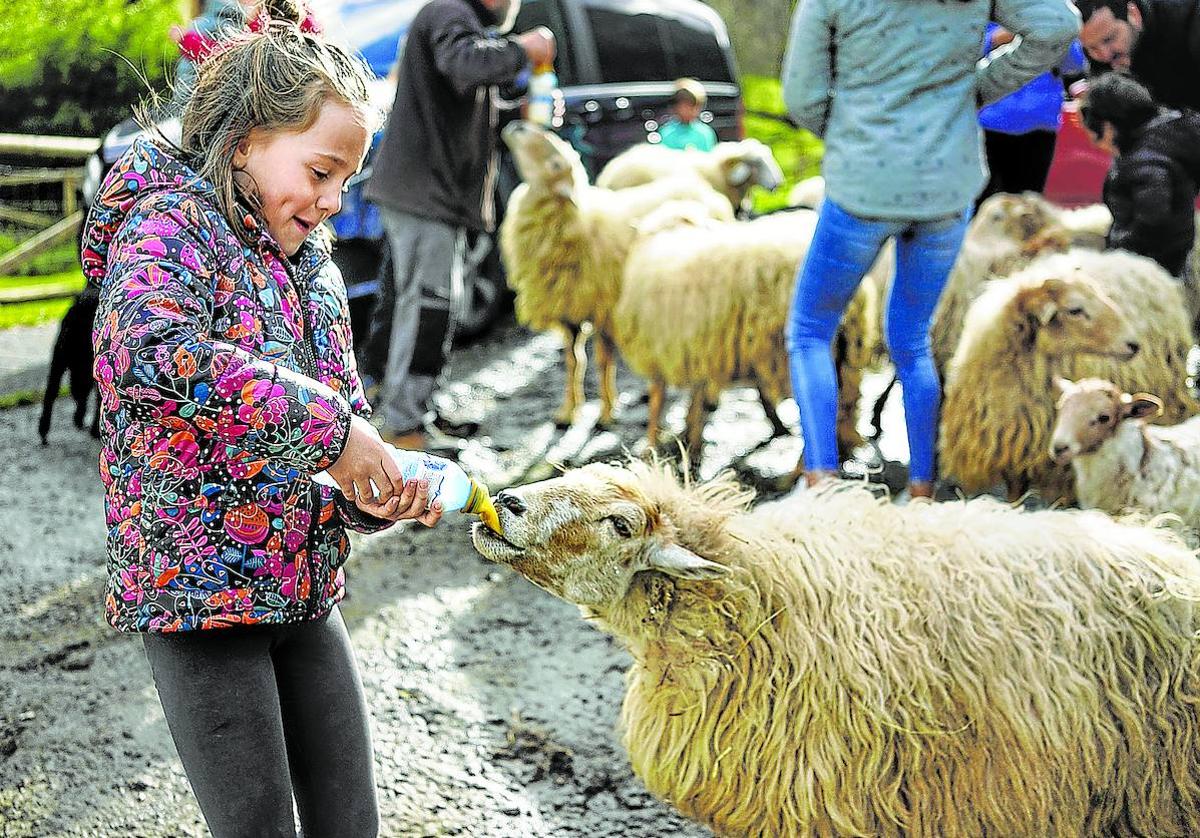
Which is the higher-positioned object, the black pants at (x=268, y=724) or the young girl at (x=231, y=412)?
the young girl at (x=231, y=412)

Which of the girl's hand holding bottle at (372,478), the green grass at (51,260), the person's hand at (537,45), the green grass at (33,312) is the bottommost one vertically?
the green grass at (33,312)

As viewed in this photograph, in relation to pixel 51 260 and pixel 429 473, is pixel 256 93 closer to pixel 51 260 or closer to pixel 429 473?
pixel 429 473

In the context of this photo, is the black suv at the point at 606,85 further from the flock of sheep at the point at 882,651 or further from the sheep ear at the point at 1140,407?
the flock of sheep at the point at 882,651

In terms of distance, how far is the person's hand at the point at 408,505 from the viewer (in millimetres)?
1526

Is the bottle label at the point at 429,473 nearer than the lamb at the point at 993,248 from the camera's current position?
Yes

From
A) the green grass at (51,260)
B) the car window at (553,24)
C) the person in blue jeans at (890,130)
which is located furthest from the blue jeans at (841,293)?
the car window at (553,24)

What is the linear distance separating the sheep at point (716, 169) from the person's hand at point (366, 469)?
561 cm

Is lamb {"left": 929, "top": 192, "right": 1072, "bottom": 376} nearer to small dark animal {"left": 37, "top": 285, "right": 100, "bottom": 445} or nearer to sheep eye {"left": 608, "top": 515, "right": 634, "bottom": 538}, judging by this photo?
sheep eye {"left": 608, "top": 515, "right": 634, "bottom": 538}

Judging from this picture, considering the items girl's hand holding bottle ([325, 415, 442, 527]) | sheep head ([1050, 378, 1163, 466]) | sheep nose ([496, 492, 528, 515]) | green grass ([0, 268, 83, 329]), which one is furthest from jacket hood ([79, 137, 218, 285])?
green grass ([0, 268, 83, 329])

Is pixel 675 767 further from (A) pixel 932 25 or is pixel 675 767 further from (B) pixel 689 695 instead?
(A) pixel 932 25

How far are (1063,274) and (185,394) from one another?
11.6ft

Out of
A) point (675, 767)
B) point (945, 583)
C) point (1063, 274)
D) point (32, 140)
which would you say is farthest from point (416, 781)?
point (32, 140)

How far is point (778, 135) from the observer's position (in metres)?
10.7

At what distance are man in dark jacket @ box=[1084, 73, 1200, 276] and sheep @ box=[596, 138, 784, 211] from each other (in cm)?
257
